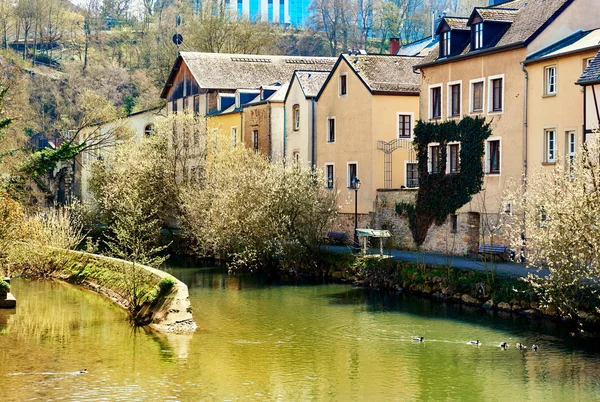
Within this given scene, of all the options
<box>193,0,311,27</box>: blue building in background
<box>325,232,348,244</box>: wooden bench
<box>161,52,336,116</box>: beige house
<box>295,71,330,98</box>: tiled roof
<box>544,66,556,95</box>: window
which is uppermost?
<box>193,0,311,27</box>: blue building in background

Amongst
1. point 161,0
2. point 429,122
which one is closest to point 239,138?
point 429,122

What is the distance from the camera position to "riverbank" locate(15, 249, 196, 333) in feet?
83.0

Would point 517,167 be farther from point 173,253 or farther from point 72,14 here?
A: point 72,14

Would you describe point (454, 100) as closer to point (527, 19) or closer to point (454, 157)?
point (454, 157)

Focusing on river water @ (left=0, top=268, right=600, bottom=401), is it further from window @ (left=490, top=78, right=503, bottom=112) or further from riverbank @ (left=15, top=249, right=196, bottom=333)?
window @ (left=490, top=78, right=503, bottom=112)

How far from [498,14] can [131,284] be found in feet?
56.6

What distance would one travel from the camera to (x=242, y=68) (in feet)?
192

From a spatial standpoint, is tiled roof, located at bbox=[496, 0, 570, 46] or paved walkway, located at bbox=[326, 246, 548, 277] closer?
paved walkway, located at bbox=[326, 246, 548, 277]

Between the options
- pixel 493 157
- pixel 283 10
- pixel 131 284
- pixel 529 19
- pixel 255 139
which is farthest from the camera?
pixel 283 10

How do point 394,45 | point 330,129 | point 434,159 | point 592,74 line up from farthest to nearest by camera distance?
1. point 394,45
2. point 330,129
3. point 434,159
4. point 592,74

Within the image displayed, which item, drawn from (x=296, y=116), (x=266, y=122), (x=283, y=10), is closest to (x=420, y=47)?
(x=296, y=116)

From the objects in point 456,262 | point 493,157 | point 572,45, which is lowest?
point 456,262

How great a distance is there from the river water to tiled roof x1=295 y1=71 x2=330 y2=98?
17751 mm

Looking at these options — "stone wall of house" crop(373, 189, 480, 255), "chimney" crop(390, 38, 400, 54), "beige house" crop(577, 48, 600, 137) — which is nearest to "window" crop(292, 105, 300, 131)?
"stone wall of house" crop(373, 189, 480, 255)
